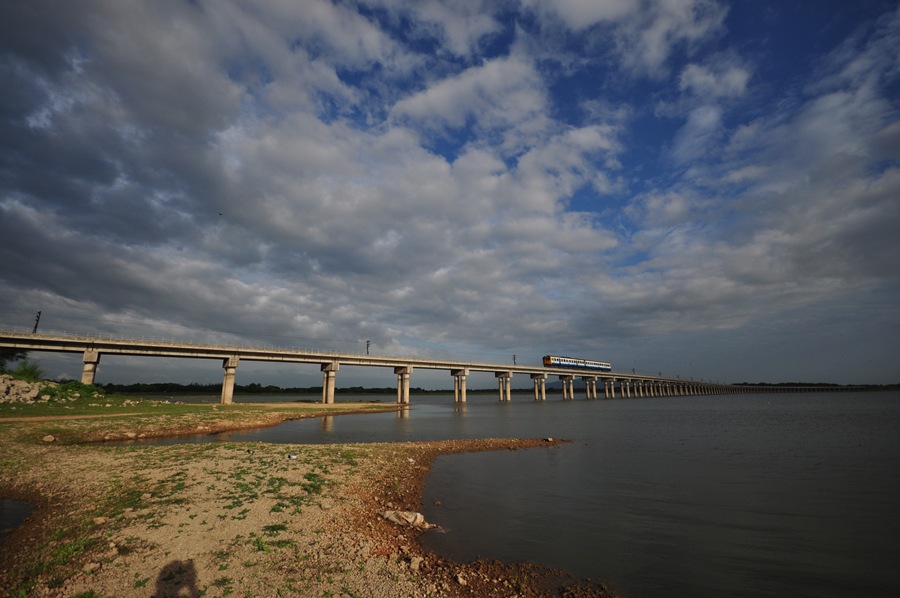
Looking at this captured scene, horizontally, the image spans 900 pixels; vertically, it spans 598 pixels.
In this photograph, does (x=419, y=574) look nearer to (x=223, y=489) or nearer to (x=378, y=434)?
(x=223, y=489)

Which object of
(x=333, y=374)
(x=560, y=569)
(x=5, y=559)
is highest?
(x=333, y=374)

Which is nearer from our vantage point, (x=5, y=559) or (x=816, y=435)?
(x=5, y=559)

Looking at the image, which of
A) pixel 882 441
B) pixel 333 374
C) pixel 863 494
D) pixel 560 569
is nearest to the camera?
pixel 560 569

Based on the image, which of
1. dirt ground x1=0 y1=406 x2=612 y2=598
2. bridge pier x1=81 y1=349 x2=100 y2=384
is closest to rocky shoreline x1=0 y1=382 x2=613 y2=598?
dirt ground x1=0 y1=406 x2=612 y2=598

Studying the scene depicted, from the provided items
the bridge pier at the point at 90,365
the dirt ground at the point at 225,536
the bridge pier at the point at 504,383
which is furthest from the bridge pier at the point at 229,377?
the bridge pier at the point at 504,383

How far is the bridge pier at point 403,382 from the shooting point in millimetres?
109500

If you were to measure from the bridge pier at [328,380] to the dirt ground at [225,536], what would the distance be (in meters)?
73.5

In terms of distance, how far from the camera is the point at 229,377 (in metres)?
78.2

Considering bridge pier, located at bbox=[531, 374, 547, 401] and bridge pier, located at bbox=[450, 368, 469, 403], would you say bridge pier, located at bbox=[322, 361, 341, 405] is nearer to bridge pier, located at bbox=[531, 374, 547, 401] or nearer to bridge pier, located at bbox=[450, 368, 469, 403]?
bridge pier, located at bbox=[450, 368, 469, 403]

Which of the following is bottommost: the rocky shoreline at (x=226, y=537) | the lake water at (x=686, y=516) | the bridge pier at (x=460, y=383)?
the lake water at (x=686, y=516)

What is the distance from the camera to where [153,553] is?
10.3 metres

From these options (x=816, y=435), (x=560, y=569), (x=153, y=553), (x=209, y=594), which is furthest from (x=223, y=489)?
(x=816, y=435)

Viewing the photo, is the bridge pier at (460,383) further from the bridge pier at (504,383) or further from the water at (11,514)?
the water at (11,514)

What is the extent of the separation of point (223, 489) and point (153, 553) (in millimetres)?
5650
